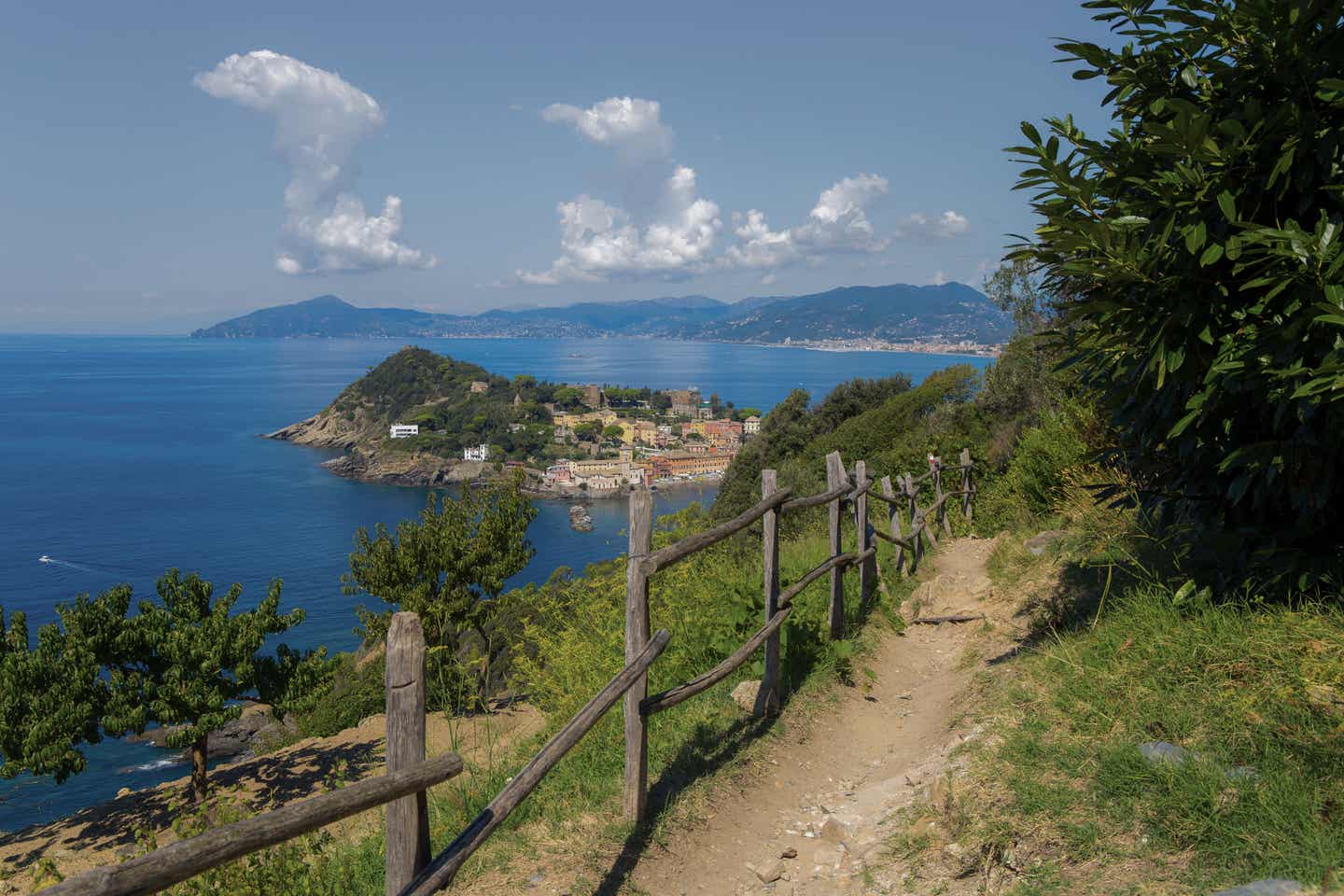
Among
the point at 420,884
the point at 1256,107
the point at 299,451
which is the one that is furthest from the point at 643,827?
the point at 299,451

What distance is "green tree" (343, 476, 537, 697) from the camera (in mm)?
21672

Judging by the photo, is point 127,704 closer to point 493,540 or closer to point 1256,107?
point 493,540

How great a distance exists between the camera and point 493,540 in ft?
74.9

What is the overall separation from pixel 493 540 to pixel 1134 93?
2028 cm

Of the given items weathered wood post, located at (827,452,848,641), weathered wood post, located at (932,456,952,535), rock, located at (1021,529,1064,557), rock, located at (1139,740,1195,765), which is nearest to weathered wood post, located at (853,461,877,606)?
weathered wood post, located at (827,452,848,641)

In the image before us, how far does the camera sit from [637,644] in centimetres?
454

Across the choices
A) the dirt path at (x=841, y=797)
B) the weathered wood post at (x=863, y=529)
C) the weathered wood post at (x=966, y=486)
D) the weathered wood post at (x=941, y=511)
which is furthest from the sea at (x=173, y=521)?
the dirt path at (x=841, y=797)

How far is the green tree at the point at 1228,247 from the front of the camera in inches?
139

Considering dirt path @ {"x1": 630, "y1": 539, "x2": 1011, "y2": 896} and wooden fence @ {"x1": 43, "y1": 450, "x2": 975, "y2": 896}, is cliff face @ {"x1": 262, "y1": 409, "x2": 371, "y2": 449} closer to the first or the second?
dirt path @ {"x1": 630, "y1": 539, "x2": 1011, "y2": 896}

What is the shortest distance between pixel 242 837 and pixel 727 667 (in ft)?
11.8

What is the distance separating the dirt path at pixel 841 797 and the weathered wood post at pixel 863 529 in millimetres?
A: 1041

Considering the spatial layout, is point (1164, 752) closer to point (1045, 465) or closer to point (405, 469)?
point (1045, 465)

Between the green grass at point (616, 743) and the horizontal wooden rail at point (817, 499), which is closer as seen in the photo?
the green grass at point (616, 743)

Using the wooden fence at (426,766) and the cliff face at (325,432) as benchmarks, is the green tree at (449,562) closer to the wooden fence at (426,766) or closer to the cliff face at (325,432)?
the wooden fence at (426,766)
